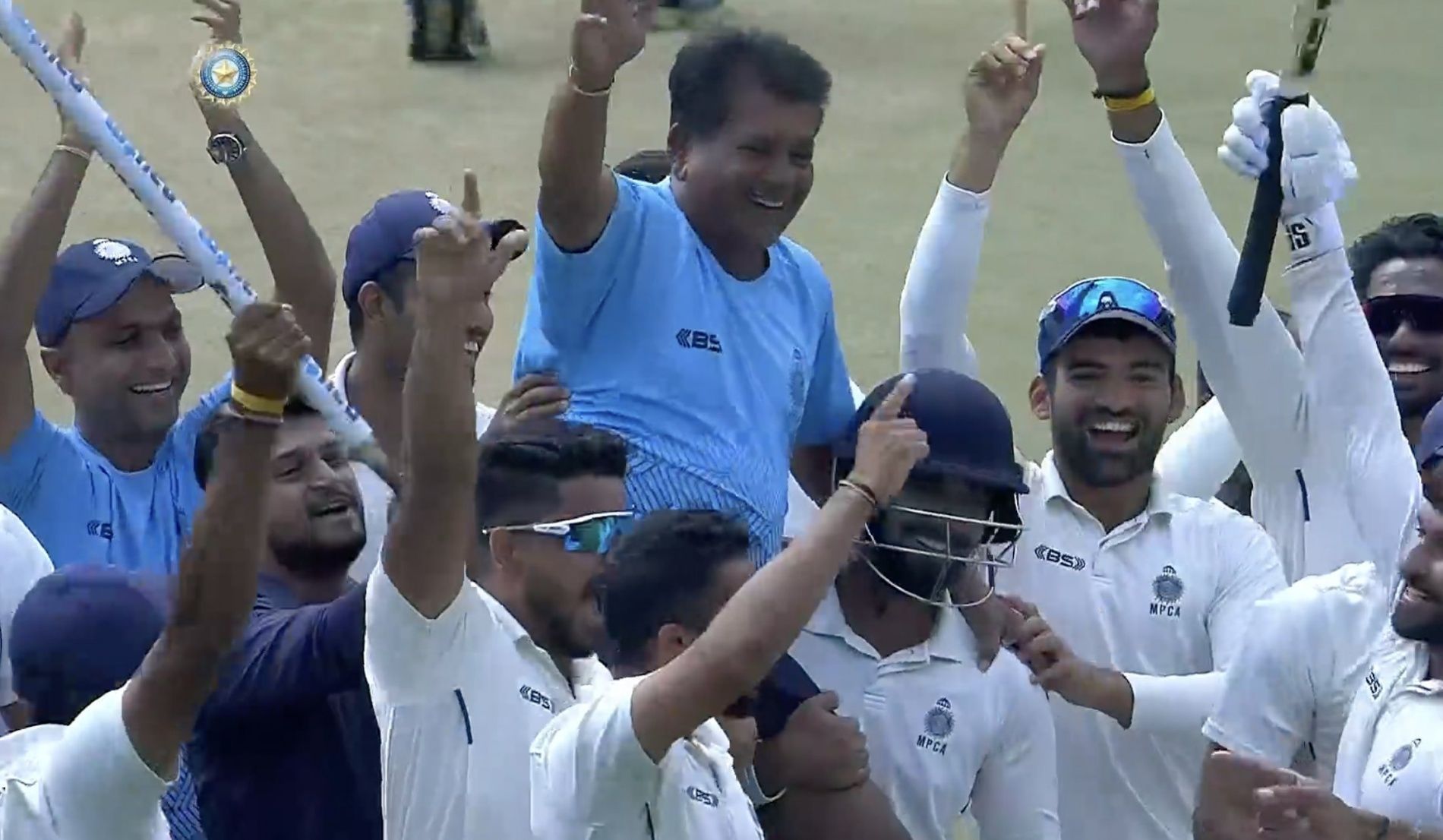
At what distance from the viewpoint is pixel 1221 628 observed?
4.16 meters

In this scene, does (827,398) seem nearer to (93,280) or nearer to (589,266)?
(589,266)

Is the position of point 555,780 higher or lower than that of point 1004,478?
lower

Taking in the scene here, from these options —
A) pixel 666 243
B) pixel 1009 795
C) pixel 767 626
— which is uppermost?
pixel 666 243

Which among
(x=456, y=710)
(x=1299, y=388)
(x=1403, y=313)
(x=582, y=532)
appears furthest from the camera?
(x=1403, y=313)

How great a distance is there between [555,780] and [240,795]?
1.78ft

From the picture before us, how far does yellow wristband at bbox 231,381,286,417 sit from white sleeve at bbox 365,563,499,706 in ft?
0.90

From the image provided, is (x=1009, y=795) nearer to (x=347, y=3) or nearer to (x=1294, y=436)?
(x=1294, y=436)

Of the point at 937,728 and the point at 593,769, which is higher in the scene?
the point at 593,769

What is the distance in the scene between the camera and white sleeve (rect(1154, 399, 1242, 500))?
4.78 meters

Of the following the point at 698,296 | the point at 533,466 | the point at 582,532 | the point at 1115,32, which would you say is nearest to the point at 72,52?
the point at 698,296

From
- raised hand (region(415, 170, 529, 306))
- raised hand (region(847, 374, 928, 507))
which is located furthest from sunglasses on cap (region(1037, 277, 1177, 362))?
raised hand (region(415, 170, 529, 306))

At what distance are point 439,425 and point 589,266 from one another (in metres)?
0.91

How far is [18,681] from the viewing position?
10.6 feet

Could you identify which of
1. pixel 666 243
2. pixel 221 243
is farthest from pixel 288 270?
pixel 221 243
